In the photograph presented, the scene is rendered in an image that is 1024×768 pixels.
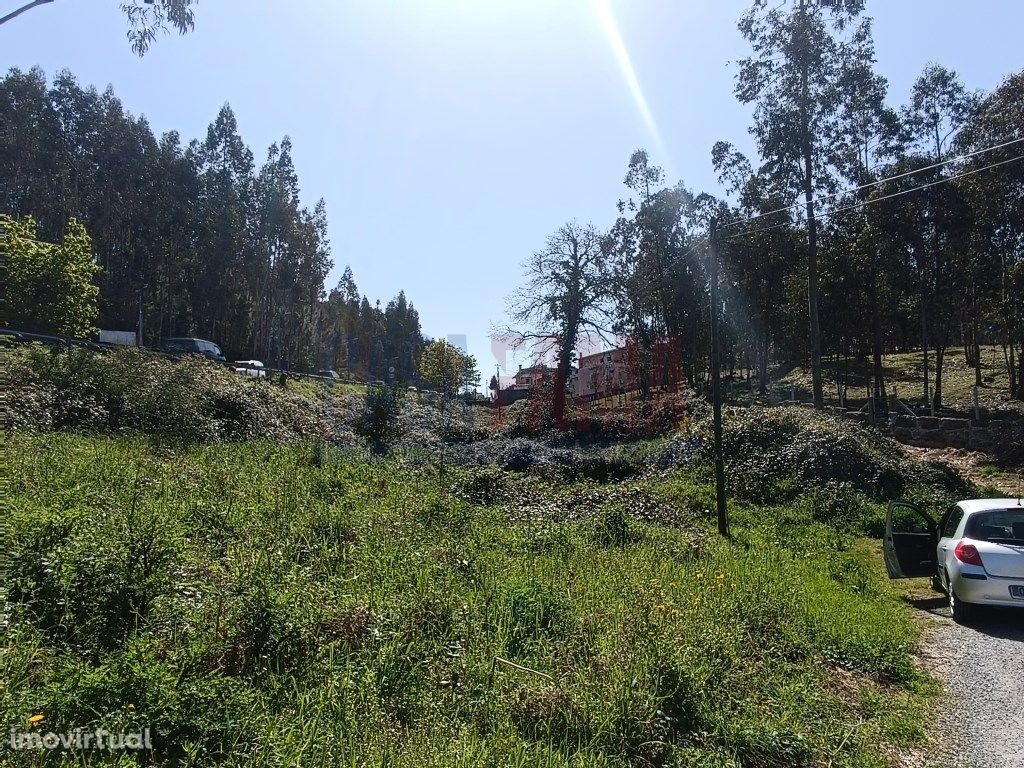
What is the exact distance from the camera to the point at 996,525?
7.63 meters

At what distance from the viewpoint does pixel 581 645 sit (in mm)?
5512

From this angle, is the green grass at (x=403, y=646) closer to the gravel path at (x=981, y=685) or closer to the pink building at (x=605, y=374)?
the gravel path at (x=981, y=685)

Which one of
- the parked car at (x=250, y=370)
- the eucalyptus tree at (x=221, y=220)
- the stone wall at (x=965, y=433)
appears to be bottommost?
the stone wall at (x=965, y=433)

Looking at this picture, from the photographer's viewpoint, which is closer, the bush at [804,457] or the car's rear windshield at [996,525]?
the car's rear windshield at [996,525]

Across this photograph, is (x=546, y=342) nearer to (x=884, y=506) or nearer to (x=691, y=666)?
(x=884, y=506)

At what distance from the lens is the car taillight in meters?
7.25

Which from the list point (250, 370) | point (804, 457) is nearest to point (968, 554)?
point (804, 457)

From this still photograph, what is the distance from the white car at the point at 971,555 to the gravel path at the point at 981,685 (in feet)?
1.30

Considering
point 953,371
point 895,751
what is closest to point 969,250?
point 953,371

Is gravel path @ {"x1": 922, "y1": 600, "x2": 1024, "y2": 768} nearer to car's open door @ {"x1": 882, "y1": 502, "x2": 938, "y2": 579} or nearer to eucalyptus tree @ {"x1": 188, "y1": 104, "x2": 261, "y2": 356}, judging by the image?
car's open door @ {"x1": 882, "y1": 502, "x2": 938, "y2": 579}

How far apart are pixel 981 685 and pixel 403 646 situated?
5.60 m

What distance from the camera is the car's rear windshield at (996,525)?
7.50 metres

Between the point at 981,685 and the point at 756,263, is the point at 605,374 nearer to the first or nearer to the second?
the point at 756,263

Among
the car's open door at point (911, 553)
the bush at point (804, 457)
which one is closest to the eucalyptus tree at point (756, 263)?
the bush at point (804, 457)
